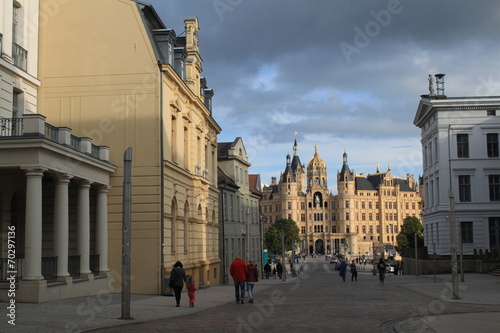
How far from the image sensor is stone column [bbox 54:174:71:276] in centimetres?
2167

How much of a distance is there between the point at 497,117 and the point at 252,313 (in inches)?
1546

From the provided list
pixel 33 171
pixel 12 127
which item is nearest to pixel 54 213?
pixel 33 171

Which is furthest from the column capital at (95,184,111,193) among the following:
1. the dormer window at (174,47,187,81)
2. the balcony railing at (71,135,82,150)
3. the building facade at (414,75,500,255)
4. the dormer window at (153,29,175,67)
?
the building facade at (414,75,500,255)

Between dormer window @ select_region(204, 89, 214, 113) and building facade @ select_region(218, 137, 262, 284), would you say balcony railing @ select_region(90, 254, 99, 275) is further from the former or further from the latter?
building facade @ select_region(218, 137, 262, 284)

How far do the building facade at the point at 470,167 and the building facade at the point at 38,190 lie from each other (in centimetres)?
3349

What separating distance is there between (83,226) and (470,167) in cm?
3713

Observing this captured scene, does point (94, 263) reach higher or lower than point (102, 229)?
lower

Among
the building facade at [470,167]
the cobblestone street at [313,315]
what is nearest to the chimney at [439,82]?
the building facade at [470,167]

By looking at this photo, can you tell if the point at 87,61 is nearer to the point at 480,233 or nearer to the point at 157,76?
the point at 157,76

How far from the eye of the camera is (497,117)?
5069 cm

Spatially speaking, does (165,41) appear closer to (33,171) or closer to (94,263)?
(94,263)

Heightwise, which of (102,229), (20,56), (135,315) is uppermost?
(20,56)

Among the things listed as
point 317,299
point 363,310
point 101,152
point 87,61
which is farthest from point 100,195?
point 363,310

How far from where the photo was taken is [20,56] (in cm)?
2517
